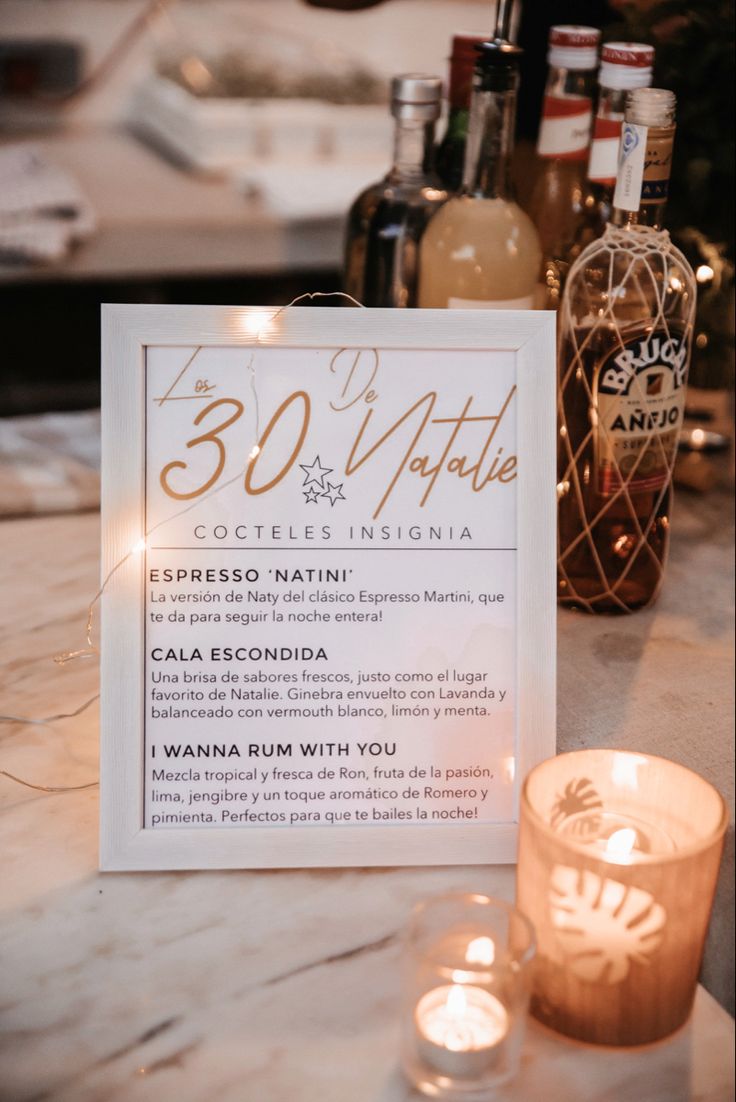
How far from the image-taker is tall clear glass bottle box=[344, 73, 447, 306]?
0.94 meters

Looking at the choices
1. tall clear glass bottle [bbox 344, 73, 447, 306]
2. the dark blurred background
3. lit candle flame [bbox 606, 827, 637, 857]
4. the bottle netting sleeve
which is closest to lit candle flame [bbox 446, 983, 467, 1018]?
lit candle flame [bbox 606, 827, 637, 857]

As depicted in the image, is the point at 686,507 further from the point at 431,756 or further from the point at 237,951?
the point at 237,951

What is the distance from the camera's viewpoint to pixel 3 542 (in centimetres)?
91

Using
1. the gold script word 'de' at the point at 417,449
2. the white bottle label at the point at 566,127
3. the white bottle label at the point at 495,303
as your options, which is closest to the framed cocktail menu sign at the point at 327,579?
the gold script word 'de' at the point at 417,449

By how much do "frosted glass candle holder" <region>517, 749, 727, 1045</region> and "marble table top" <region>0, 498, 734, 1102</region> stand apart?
17 mm

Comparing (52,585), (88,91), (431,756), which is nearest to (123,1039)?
(431,756)

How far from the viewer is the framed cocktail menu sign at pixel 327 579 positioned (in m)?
0.59

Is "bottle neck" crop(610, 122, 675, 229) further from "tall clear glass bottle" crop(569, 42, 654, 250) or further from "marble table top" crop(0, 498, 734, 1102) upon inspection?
"marble table top" crop(0, 498, 734, 1102)

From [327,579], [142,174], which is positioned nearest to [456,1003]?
[327,579]

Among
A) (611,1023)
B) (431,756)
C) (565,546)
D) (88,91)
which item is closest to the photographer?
(611,1023)

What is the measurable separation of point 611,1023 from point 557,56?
70 centimetres

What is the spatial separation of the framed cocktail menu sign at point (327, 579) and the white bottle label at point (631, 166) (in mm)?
174

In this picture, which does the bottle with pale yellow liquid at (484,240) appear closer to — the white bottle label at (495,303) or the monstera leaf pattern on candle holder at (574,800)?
the white bottle label at (495,303)

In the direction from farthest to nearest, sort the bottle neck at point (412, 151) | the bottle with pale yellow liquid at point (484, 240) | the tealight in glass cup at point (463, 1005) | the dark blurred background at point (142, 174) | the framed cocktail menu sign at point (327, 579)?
the dark blurred background at point (142, 174) < the bottle neck at point (412, 151) < the bottle with pale yellow liquid at point (484, 240) < the framed cocktail menu sign at point (327, 579) < the tealight in glass cup at point (463, 1005)
